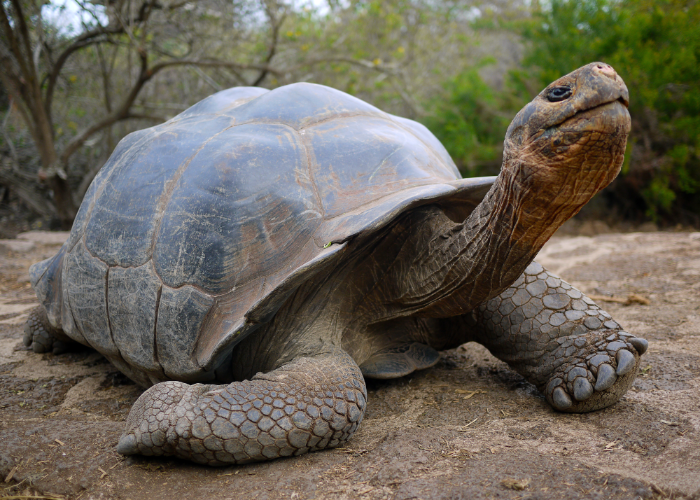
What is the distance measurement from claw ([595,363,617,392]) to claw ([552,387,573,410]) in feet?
0.34

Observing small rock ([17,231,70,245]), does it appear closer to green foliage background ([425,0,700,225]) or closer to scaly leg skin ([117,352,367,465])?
scaly leg skin ([117,352,367,465])

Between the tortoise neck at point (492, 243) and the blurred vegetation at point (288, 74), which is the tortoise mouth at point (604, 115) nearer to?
the tortoise neck at point (492, 243)

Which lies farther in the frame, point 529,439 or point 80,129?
point 80,129

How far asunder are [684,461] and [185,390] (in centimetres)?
147

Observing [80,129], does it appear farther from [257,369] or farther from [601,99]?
[601,99]

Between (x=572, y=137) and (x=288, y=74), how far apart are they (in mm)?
6173

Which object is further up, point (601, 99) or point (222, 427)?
point (601, 99)

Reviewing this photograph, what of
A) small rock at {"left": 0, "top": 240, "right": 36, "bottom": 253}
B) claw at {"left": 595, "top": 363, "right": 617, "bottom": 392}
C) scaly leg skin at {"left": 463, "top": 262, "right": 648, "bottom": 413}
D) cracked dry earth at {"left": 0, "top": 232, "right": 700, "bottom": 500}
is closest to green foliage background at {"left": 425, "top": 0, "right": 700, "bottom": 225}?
cracked dry earth at {"left": 0, "top": 232, "right": 700, "bottom": 500}

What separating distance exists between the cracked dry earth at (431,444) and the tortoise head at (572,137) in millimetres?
729

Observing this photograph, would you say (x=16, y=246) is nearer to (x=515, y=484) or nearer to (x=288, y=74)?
(x=288, y=74)

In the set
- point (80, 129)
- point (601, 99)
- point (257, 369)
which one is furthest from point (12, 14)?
point (601, 99)

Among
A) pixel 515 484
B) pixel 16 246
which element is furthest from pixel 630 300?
pixel 16 246

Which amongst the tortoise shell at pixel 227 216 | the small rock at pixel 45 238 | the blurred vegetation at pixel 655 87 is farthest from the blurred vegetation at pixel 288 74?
the tortoise shell at pixel 227 216

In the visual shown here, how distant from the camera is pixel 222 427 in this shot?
1584mm
